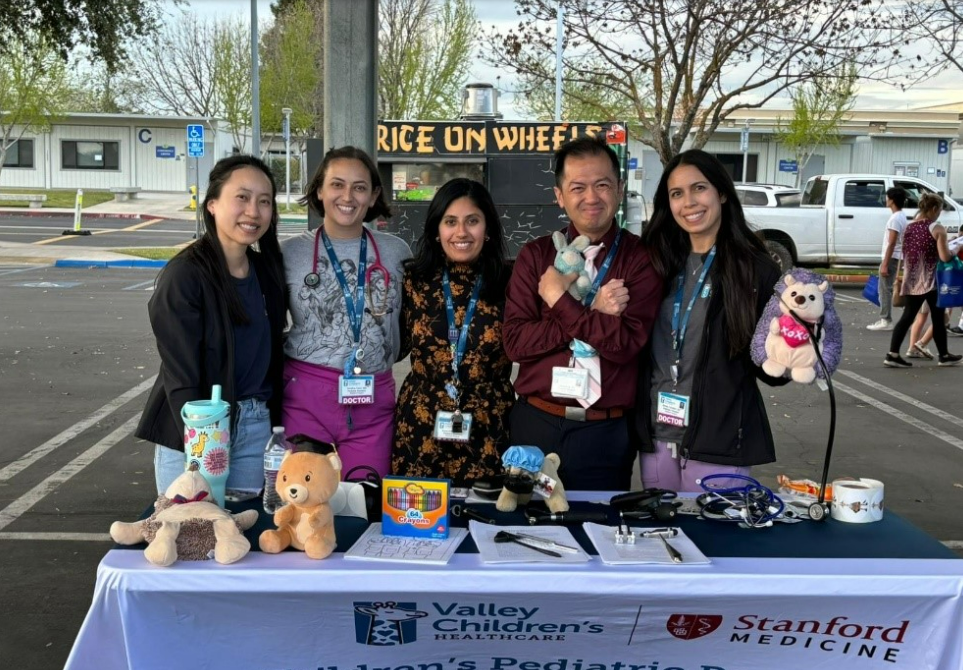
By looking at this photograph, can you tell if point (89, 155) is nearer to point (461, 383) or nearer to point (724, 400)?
point (461, 383)

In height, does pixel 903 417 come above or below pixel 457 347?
below

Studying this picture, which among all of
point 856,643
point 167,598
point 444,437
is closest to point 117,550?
point 167,598

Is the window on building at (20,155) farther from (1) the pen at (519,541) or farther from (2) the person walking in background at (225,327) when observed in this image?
(1) the pen at (519,541)

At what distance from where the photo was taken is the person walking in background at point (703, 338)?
3064 millimetres

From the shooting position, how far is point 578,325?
2963 millimetres

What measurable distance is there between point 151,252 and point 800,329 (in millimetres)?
19148

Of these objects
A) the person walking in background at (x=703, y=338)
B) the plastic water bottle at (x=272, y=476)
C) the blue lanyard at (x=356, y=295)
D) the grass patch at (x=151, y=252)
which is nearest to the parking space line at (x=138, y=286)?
the grass patch at (x=151, y=252)

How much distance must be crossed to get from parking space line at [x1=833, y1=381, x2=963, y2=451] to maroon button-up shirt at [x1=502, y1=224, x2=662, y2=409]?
15.2ft

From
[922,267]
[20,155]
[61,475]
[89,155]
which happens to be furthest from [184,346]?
[20,155]

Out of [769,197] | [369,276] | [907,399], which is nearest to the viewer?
[369,276]

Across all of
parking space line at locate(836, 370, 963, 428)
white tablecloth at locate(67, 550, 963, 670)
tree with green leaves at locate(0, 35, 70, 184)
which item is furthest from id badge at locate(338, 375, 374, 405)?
tree with green leaves at locate(0, 35, 70, 184)

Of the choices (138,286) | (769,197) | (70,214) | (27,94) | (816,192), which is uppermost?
(27,94)

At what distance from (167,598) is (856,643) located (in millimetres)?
1797

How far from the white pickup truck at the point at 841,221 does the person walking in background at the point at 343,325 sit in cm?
1418
